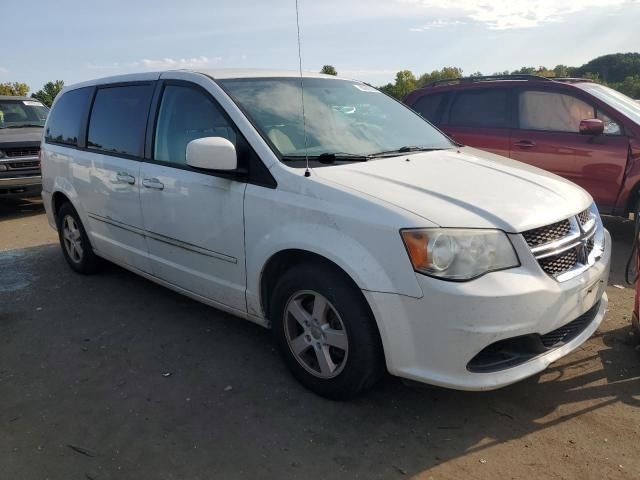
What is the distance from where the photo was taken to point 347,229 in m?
2.65

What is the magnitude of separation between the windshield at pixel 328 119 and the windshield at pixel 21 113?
26.7ft

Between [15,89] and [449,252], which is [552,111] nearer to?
[449,252]

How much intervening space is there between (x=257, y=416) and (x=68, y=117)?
376cm

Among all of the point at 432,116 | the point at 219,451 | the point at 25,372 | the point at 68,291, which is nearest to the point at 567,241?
the point at 219,451

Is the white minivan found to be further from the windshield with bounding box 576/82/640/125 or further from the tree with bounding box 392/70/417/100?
the tree with bounding box 392/70/417/100

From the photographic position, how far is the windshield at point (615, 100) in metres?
6.01

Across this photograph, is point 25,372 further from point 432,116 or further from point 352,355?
point 432,116

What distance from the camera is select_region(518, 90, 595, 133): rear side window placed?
20.3ft

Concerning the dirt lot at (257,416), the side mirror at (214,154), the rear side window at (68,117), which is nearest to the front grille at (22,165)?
the rear side window at (68,117)

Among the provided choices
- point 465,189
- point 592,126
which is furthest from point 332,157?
point 592,126

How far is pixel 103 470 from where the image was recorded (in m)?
2.52

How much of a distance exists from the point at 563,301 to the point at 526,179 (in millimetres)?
857

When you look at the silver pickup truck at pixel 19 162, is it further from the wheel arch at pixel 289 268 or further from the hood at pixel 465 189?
the hood at pixel 465 189

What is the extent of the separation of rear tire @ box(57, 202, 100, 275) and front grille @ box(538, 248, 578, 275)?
13.3 feet
